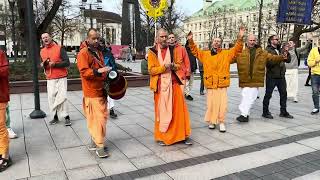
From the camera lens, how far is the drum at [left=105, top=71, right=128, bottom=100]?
495 centimetres

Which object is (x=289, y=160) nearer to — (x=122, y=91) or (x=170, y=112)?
(x=170, y=112)

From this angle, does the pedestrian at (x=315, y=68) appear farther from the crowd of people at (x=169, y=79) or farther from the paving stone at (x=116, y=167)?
the paving stone at (x=116, y=167)

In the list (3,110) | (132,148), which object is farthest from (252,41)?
(3,110)

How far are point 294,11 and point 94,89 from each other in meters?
6.51

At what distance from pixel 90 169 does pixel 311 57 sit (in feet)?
20.4

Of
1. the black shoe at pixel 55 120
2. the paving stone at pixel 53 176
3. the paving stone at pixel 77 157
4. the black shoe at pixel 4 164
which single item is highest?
the black shoe at pixel 55 120

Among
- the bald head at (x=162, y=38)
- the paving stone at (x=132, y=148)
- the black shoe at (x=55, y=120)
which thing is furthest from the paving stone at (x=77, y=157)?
the bald head at (x=162, y=38)

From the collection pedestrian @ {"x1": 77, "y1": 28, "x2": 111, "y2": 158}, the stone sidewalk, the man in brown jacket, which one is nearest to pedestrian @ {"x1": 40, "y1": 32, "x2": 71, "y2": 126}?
the stone sidewalk

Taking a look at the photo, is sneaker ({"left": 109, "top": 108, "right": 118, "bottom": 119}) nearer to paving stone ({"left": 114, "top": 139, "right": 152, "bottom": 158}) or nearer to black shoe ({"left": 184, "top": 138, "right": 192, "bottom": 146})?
paving stone ({"left": 114, "top": 139, "right": 152, "bottom": 158})

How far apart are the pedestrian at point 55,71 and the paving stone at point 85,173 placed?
2607mm

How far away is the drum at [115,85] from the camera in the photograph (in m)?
4.95

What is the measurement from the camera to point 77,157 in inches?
206

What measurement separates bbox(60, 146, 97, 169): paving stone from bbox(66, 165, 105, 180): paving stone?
6.1 inches

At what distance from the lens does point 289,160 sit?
5.21 metres
